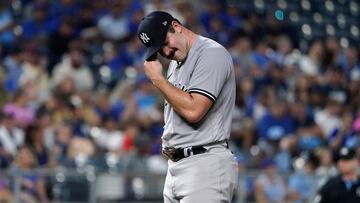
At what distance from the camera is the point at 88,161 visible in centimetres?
1216

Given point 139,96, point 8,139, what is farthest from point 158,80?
point 139,96

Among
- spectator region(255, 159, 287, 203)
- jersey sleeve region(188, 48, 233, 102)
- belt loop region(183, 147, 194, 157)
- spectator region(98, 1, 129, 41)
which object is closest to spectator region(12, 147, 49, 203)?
spectator region(255, 159, 287, 203)

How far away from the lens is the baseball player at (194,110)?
5.64m

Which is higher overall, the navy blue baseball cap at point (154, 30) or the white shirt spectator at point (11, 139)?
the navy blue baseball cap at point (154, 30)

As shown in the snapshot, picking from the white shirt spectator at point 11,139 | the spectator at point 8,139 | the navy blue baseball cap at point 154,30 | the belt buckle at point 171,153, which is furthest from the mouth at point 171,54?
the white shirt spectator at point 11,139

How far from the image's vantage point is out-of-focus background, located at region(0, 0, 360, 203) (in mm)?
11500

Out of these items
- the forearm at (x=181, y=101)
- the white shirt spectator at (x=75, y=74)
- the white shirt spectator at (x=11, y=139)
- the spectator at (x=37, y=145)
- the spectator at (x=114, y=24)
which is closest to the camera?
the forearm at (x=181, y=101)

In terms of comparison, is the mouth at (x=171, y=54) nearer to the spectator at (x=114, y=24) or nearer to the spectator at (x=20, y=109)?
the spectator at (x=20, y=109)

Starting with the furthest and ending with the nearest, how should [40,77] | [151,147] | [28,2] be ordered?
[28,2]
[40,77]
[151,147]

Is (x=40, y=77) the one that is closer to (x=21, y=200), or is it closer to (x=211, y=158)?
(x=21, y=200)

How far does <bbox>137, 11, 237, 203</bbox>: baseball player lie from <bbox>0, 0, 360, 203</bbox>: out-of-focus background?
5.55m

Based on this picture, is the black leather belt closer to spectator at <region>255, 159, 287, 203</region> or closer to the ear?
the ear

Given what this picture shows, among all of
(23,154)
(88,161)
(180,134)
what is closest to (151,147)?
(88,161)

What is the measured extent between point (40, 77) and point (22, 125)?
1913 mm
